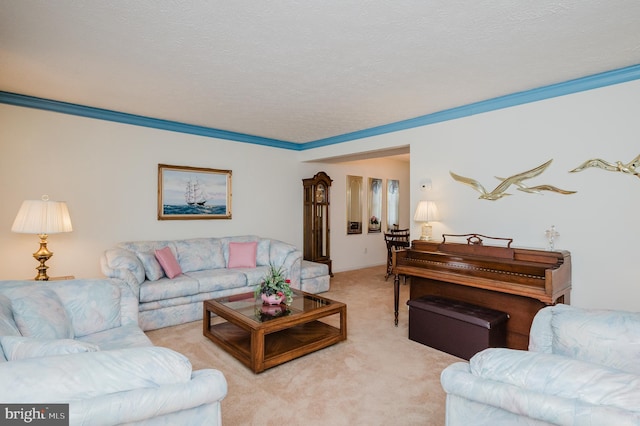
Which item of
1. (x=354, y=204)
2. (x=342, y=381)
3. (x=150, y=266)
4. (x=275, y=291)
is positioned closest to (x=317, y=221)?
(x=354, y=204)

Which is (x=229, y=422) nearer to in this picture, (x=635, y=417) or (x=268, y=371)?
(x=268, y=371)

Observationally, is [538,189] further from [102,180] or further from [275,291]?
[102,180]

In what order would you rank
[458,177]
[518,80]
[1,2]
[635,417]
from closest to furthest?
[635,417] < [1,2] < [518,80] < [458,177]

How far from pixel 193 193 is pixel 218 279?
5.09 ft

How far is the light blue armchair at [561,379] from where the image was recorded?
0.92m

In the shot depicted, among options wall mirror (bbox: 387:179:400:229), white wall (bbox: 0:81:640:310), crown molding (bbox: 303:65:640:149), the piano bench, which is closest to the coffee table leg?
the piano bench

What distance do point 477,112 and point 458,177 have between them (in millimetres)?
773

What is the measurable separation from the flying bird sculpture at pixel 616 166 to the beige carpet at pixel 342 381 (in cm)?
220

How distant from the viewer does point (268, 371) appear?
8.82 feet

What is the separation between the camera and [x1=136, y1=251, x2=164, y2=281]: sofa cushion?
155 inches

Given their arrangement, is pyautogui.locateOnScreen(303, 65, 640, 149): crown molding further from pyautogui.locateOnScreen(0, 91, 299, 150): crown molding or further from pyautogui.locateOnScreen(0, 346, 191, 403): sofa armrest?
pyautogui.locateOnScreen(0, 346, 191, 403): sofa armrest

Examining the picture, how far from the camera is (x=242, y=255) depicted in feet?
16.0

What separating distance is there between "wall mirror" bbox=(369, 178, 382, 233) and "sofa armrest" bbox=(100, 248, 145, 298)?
4954 mm

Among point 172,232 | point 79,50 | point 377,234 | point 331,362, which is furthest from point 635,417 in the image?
point 377,234
